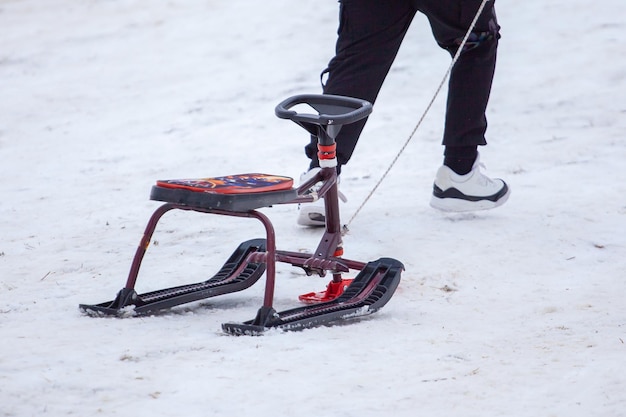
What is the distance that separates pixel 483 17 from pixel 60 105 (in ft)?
11.6

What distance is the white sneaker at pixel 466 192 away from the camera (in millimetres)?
3830

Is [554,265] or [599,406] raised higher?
[599,406]

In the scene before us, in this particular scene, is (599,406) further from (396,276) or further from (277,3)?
(277,3)

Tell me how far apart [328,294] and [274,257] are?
0.45 meters

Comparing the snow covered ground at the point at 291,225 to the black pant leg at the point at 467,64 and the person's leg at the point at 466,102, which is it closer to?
the person's leg at the point at 466,102

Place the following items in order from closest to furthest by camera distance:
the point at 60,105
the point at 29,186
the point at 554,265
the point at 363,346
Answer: the point at 363,346, the point at 554,265, the point at 29,186, the point at 60,105

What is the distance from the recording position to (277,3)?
800 cm

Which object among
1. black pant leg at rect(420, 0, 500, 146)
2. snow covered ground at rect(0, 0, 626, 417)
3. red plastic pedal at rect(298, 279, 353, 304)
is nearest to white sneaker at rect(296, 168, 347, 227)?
snow covered ground at rect(0, 0, 626, 417)

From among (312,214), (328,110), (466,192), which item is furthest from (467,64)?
(328,110)

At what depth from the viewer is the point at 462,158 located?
3820 millimetres

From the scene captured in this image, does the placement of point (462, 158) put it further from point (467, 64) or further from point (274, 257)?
point (274, 257)

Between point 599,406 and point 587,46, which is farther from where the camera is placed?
point 587,46

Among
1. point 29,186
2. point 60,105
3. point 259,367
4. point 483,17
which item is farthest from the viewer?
point 60,105

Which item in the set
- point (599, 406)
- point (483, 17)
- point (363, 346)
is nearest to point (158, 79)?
point (483, 17)
